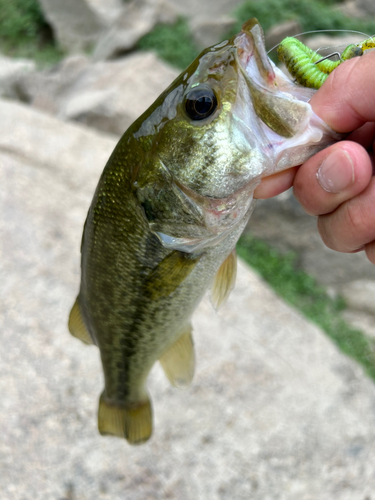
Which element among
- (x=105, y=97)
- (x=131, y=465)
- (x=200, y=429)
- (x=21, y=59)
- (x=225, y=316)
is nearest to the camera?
(x=131, y=465)

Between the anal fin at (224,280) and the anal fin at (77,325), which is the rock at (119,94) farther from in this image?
the anal fin at (224,280)

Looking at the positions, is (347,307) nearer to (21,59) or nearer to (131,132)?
(131,132)

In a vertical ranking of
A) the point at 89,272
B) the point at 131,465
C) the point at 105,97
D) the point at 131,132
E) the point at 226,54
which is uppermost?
the point at 226,54

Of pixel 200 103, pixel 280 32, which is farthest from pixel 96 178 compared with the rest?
pixel 280 32

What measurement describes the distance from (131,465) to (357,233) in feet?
5.65

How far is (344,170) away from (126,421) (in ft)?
4.16

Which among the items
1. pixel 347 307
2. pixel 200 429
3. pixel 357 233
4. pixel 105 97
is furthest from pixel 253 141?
pixel 105 97

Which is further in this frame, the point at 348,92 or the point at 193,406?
the point at 193,406

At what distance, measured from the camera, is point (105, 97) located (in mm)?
4777

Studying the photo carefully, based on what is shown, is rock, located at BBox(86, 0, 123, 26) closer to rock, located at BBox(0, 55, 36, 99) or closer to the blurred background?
the blurred background

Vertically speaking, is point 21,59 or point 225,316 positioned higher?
point 225,316

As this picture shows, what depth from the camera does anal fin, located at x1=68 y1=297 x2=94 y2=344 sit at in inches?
54.6

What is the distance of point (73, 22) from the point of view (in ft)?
29.0

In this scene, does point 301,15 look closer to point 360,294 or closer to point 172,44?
point 172,44
